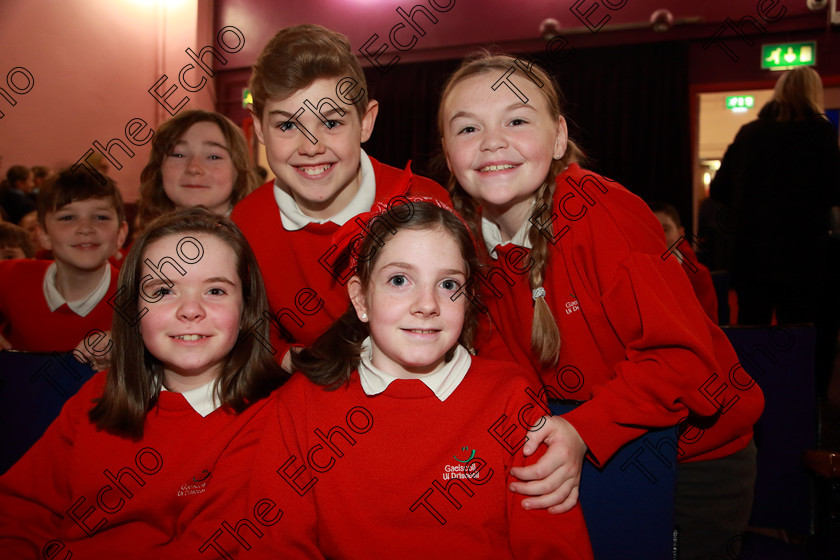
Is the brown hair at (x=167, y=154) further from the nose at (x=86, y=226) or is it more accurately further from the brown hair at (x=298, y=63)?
the brown hair at (x=298, y=63)

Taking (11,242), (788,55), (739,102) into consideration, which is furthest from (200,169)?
(739,102)

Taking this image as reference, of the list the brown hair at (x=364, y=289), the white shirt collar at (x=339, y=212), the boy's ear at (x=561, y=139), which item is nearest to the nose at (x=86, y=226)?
the white shirt collar at (x=339, y=212)

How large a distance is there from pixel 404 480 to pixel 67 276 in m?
1.71

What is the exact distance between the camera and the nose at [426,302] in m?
1.32

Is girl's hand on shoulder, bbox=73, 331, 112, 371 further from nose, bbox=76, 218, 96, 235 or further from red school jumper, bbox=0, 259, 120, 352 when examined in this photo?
nose, bbox=76, 218, 96, 235

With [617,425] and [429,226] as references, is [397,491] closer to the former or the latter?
[617,425]

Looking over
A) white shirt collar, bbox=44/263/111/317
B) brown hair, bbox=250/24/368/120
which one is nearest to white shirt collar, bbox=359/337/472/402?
brown hair, bbox=250/24/368/120

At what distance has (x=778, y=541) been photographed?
1.60 m

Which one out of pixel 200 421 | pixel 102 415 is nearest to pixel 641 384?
pixel 200 421

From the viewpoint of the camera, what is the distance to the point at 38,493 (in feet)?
4.61

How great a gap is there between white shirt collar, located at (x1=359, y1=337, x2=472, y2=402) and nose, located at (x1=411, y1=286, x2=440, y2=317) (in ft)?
0.49

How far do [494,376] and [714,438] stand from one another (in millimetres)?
525

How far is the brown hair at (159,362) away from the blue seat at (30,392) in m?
0.19

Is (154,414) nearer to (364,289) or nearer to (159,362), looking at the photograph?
(159,362)
